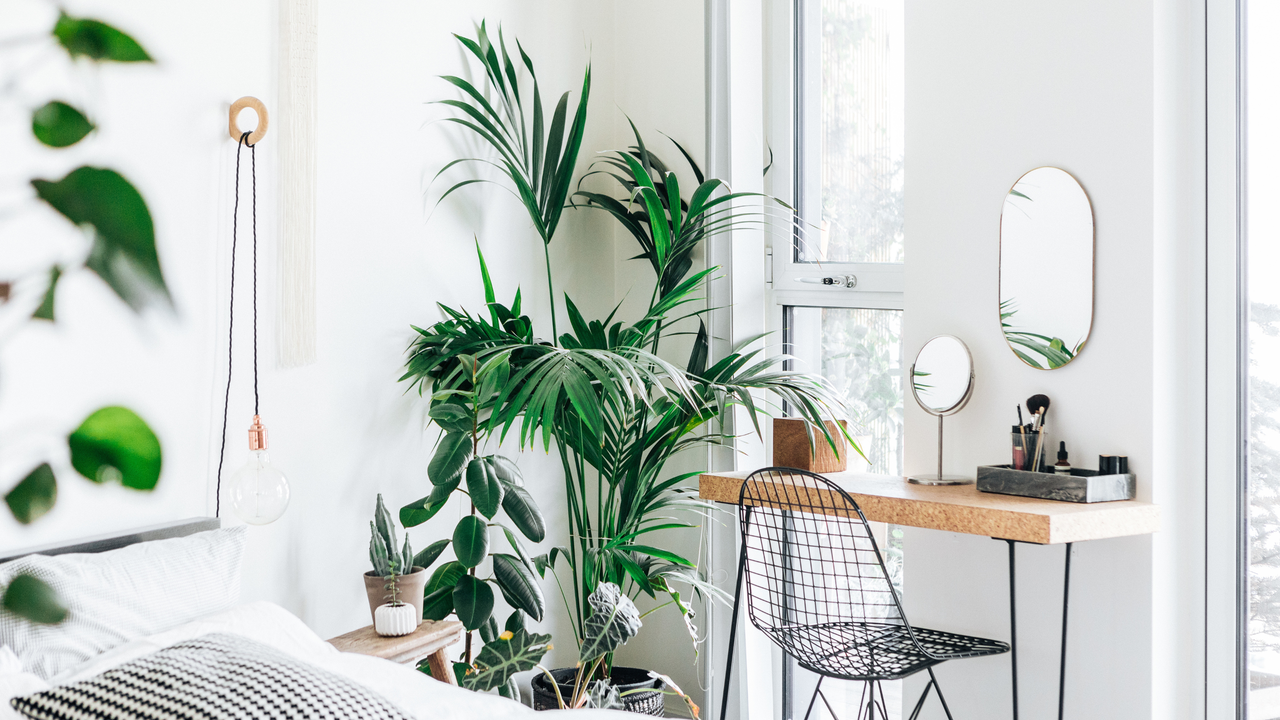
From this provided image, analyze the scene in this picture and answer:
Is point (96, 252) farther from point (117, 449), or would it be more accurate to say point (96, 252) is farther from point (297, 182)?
point (297, 182)

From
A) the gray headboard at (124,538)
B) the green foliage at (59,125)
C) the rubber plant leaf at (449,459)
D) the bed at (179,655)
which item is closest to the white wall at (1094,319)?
the rubber plant leaf at (449,459)

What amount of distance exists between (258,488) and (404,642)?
0.46 m

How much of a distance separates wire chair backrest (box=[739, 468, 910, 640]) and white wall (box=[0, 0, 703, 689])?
72 cm

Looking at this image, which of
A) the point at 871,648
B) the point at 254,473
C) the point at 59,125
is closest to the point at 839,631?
the point at 871,648

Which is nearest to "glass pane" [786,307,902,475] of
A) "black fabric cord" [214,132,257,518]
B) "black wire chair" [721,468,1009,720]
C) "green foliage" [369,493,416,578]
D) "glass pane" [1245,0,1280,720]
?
"black wire chair" [721,468,1009,720]

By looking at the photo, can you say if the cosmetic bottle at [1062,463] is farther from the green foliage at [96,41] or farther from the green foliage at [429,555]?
the green foliage at [96,41]

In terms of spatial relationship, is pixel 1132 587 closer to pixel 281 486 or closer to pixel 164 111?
pixel 281 486

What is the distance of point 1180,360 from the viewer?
2359mm

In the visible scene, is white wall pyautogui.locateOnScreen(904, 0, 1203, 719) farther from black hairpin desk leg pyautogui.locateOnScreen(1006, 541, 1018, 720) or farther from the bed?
the bed

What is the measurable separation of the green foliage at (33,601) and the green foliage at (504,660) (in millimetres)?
953

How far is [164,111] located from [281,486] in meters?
0.85

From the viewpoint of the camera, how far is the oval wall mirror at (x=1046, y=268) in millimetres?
2428

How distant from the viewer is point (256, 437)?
2283 millimetres

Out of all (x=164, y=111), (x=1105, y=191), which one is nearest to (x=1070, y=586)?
(x=1105, y=191)
